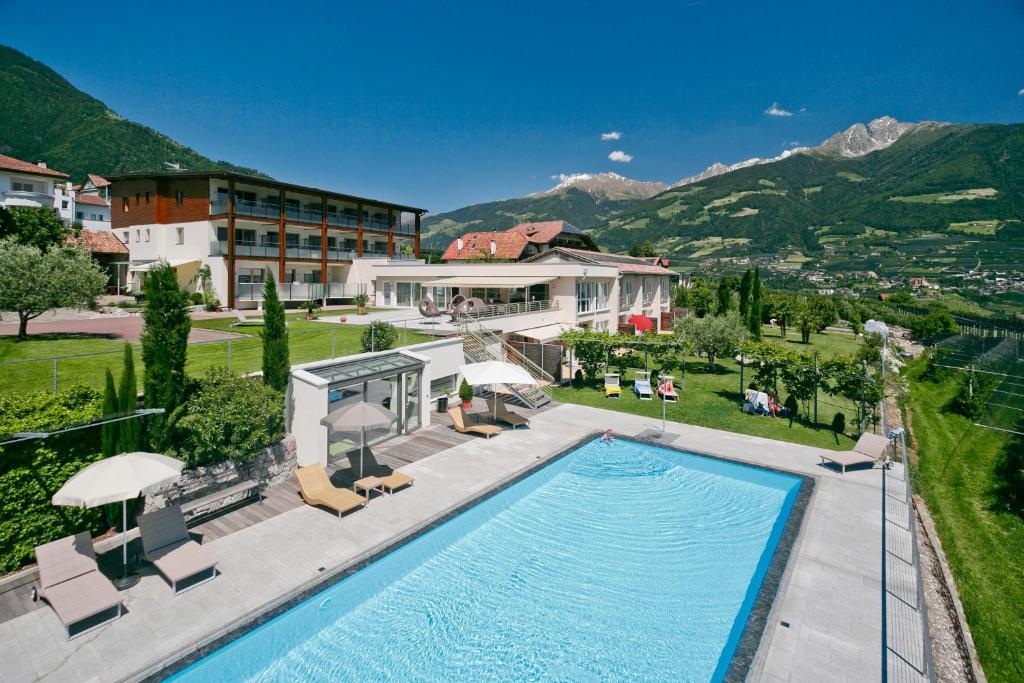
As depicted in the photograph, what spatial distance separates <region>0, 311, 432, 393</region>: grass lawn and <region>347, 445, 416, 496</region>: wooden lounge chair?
15.3 ft

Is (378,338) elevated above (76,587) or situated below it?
above

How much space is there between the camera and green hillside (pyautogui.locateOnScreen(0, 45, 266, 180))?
107 m

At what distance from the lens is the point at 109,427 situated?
1094 centimetres

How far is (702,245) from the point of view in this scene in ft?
596

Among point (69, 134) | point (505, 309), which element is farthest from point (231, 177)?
point (69, 134)

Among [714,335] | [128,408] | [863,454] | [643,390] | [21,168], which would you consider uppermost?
[21,168]

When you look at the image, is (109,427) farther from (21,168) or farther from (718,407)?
(21,168)

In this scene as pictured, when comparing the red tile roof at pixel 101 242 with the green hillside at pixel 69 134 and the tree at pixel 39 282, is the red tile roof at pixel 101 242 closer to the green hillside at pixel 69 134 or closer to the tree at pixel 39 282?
the tree at pixel 39 282

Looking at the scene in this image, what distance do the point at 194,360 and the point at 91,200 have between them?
65.8 meters

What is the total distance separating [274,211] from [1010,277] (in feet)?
398

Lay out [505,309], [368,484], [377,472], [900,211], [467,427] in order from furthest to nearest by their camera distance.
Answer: [900,211] < [505,309] < [467,427] < [377,472] < [368,484]

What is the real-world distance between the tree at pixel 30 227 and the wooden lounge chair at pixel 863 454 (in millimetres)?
44841

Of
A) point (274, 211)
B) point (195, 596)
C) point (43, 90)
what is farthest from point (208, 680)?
point (43, 90)

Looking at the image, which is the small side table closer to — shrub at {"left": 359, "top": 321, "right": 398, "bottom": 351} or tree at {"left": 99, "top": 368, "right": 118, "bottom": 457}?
tree at {"left": 99, "top": 368, "right": 118, "bottom": 457}
